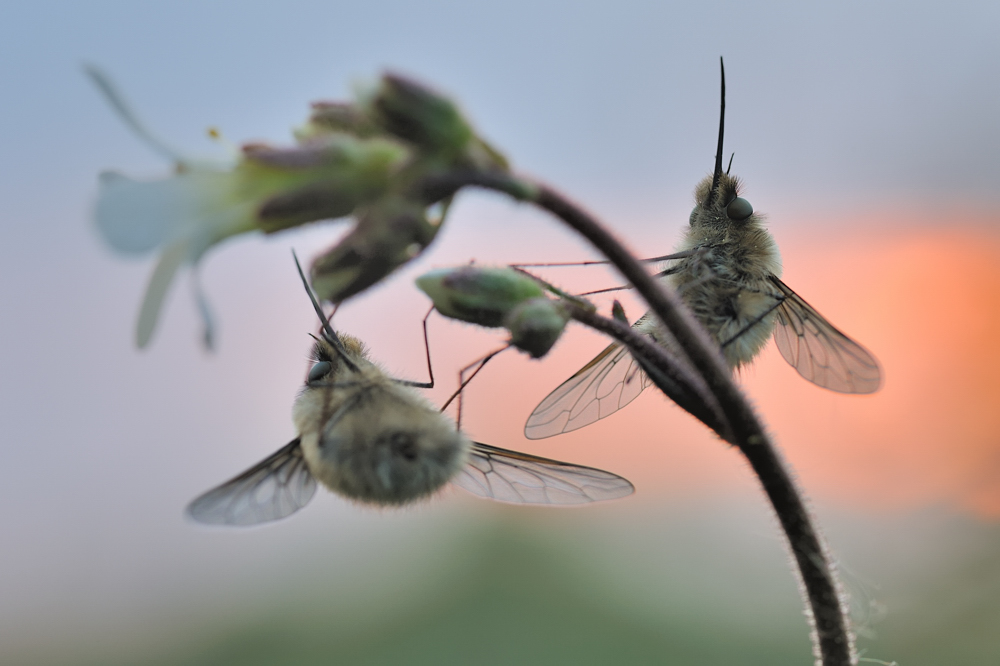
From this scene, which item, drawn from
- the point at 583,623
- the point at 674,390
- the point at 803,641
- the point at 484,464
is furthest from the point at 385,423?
the point at 803,641

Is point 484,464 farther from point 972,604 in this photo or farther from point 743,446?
point 972,604

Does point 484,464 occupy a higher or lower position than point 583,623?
lower

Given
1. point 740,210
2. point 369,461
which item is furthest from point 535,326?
point 740,210

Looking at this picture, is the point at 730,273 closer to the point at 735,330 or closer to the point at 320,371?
the point at 735,330

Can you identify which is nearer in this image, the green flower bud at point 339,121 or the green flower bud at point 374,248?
the green flower bud at point 374,248

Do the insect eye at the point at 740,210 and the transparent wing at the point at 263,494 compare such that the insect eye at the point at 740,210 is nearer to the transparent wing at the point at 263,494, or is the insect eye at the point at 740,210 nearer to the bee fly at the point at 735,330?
the bee fly at the point at 735,330

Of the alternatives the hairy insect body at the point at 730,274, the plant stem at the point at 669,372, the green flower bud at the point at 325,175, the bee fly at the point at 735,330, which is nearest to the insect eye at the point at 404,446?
the bee fly at the point at 735,330

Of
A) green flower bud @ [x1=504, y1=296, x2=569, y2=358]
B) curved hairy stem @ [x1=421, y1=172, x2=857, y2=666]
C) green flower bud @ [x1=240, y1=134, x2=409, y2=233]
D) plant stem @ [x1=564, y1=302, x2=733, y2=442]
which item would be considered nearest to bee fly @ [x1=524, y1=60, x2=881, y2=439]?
plant stem @ [x1=564, y1=302, x2=733, y2=442]
